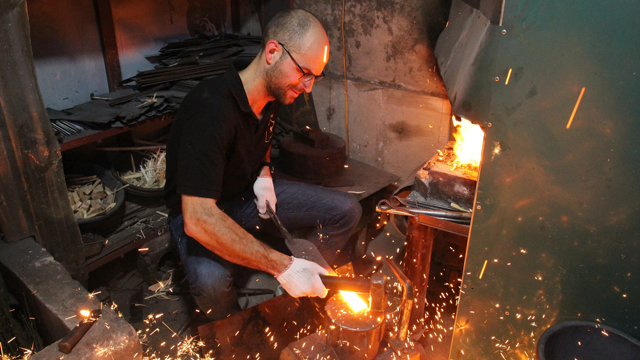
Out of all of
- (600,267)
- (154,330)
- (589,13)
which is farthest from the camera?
(154,330)

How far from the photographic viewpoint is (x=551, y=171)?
80.4 inches

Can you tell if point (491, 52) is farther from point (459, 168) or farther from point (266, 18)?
point (266, 18)

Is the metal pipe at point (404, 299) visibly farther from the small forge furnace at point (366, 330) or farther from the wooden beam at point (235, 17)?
the wooden beam at point (235, 17)

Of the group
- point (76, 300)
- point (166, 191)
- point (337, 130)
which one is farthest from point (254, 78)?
point (337, 130)

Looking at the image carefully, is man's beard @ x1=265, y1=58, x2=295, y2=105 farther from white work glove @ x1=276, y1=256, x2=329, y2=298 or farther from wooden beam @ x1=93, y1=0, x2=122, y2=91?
wooden beam @ x1=93, y1=0, x2=122, y2=91

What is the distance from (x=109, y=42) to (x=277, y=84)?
7.56ft

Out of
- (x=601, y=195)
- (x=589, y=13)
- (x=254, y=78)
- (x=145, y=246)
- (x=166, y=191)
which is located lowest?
(x=145, y=246)

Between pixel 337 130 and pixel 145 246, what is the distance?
2.37 metres

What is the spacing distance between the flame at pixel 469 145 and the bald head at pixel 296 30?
1.16m

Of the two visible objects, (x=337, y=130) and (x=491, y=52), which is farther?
(x=337, y=130)

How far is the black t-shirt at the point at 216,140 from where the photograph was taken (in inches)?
97.5

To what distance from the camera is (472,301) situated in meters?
2.46

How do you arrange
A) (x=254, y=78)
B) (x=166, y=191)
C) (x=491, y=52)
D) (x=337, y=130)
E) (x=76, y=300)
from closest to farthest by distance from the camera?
(x=491, y=52) → (x=76, y=300) → (x=254, y=78) → (x=166, y=191) → (x=337, y=130)

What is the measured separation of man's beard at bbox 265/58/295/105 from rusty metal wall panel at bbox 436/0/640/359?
1002mm
